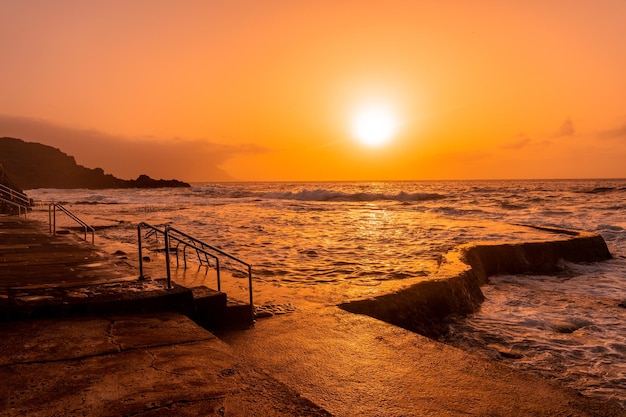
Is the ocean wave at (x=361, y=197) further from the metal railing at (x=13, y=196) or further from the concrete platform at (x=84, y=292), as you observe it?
the concrete platform at (x=84, y=292)

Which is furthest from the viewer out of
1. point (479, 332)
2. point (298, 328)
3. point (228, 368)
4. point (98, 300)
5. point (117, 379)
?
point (479, 332)

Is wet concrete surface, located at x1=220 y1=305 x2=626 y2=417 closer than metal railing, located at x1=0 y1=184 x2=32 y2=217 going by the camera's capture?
Yes

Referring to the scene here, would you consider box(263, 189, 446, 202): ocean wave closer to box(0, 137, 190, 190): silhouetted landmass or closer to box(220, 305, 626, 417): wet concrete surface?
box(220, 305, 626, 417): wet concrete surface

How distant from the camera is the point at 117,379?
303 cm

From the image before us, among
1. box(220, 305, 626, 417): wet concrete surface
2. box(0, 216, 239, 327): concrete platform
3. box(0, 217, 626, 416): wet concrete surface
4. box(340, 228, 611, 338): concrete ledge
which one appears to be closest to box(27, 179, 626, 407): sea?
box(340, 228, 611, 338): concrete ledge

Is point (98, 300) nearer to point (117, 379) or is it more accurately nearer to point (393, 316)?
point (117, 379)

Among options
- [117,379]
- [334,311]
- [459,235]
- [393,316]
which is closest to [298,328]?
[334,311]

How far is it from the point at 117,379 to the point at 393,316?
16.0ft

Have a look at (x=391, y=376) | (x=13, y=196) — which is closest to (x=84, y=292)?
(x=391, y=376)

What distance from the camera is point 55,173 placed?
440 feet

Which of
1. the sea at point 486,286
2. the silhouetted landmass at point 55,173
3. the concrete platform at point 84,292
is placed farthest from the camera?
the silhouetted landmass at point 55,173

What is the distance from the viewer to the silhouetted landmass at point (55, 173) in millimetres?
129250

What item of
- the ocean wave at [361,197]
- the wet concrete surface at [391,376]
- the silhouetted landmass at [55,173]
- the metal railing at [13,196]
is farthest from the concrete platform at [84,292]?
the silhouetted landmass at [55,173]

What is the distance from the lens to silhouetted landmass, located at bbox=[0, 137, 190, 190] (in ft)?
424
